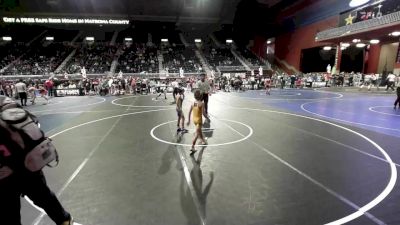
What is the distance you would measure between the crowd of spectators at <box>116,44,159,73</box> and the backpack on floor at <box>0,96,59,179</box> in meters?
36.2

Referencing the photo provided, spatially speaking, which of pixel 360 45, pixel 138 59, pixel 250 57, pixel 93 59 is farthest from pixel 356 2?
pixel 93 59

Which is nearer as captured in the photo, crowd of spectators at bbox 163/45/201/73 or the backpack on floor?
the backpack on floor

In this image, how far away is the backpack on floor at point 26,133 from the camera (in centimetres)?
255

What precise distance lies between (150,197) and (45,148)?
2.47m

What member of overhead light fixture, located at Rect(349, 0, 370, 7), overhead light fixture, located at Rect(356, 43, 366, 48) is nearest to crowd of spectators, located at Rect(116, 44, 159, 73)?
overhead light fixture, located at Rect(349, 0, 370, 7)

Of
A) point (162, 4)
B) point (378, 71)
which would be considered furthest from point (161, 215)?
point (162, 4)

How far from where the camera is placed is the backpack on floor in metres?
2.55

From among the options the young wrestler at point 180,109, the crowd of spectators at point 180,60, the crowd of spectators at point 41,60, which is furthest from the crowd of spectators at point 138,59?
the young wrestler at point 180,109

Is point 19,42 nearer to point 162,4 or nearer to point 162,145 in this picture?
point 162,4

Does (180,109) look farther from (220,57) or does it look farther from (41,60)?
(41,60)

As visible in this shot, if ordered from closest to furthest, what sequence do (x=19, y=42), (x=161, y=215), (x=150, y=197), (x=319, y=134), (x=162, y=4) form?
(x=161, y=215) < (x=150, y=197) < (x=319, y=134) < (x=162, y=4) < (x=19, y=42)

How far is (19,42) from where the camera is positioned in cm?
4456

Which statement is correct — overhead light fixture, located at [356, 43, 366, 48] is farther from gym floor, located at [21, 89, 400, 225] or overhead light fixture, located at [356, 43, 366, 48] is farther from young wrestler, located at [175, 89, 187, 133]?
young wrestler, located at [175, 89, 187, 133]

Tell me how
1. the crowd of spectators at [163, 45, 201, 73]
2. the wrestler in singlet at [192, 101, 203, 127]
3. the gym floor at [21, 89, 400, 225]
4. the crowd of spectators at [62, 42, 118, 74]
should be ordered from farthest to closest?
the crowd of spectators at [163, 45, 201, 73], the crowd of spectators at [62, 42, 118, 74], the wrestler in singlet at [192, 101, 203, 127], the gym floor at [21, 89, 400, 225]
